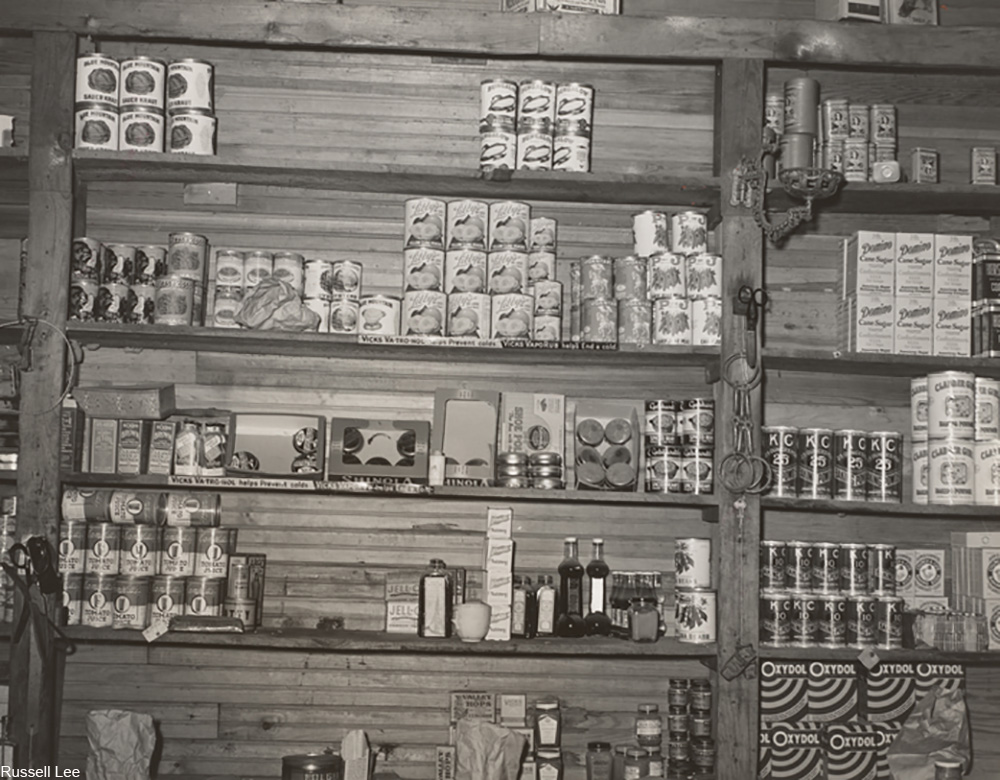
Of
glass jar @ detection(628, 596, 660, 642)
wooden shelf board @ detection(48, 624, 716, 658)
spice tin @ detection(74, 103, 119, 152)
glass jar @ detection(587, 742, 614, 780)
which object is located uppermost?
spice tin @ detection(74, 103, 119, 152)

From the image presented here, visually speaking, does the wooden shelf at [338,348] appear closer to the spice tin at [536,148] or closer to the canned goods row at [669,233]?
the canned goods row at [669,233]

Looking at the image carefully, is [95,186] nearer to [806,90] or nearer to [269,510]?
[269,510]

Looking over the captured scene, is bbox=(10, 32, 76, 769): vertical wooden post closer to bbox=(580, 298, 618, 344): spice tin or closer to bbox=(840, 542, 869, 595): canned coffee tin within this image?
bbox=(580, 298, 618, 344): spice tin

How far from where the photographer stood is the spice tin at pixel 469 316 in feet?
10.4

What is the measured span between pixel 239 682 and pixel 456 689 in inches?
27.6

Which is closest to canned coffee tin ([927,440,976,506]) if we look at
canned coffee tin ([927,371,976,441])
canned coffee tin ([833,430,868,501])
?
canned coffee tin ([927,371,976,441])

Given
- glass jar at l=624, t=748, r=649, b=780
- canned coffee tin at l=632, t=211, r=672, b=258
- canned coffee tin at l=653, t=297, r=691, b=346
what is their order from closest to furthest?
1. glass jar at l=624, t=748, r=649, b=780
2. canned coffee tin at l=653, t=297, r=691, b=346
3. canned coffee tin at l=632, t=211, r=672, b=258

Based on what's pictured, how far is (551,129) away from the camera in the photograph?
10.6 feet

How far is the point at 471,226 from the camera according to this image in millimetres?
3225

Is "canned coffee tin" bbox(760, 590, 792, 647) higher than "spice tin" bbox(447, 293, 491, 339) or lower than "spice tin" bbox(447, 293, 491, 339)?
lower

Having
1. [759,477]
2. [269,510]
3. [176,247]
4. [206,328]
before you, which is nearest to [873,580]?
[759,477]

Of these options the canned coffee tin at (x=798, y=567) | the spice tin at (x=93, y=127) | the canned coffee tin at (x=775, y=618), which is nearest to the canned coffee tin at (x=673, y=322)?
the canned coffee tin at (x=798, y=567)

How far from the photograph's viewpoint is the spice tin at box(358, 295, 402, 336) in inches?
125

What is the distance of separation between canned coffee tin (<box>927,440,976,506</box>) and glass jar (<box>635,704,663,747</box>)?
106 centimetres
